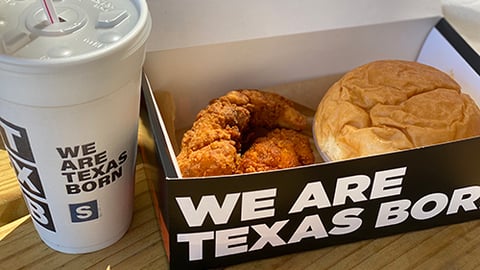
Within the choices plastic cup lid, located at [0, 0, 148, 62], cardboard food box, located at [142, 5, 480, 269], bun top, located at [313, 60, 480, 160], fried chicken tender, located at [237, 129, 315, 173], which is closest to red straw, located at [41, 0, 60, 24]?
plastic cup lid, located at [0, 0, 148, 62]

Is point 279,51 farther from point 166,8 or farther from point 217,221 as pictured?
point 217,221

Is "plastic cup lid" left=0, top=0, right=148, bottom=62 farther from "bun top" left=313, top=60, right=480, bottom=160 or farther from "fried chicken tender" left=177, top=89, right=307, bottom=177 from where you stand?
"bun top" left=313, top=60, right=480, bottom=160

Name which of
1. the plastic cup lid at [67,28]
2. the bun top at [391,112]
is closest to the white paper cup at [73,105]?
the plastic cup lid at [67,28]

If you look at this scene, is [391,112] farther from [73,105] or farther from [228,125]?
[73,105]

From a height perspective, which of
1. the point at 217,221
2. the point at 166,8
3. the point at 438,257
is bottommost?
the point at 438,257

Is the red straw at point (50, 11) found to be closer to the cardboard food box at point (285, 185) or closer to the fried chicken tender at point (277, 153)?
the cardboard food box at point (285, 185)

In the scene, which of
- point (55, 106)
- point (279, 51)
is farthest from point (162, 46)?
point (55, 106)

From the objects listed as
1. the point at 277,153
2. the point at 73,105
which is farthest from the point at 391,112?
the point at 73,105
